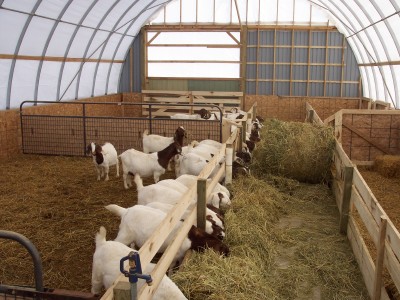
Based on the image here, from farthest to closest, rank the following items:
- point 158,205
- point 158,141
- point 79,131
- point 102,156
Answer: point 79,131, point 158,141, point 102,156, point 158,205

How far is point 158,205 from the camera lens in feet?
21.4

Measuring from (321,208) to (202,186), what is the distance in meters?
3.92

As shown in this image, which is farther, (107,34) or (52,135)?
(107,34)

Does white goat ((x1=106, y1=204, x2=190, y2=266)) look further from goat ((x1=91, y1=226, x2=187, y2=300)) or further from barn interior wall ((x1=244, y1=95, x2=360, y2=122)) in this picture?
barn interior wall ((x1=244, y1=95, x2=360, y2=122))

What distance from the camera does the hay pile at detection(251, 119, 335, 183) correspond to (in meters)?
10.6

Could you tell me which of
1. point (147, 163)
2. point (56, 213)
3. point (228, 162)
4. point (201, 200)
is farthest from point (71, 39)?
point (201, 200)

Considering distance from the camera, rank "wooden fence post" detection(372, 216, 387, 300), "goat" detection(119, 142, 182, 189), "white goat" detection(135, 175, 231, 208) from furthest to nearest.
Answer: "goat" detection(119, 142, 182, 189) → "white goat" detection(135, 175, 231, 208) → "wooden fence post" detection(372, 216, 387, 300)

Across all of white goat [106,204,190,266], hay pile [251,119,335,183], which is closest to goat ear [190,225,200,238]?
white goat [106,204,190,266]

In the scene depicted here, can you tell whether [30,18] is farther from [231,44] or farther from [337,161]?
[231,44]

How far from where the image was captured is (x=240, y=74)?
24781 mm

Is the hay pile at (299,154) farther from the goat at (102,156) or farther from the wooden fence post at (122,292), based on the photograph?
the wooden fence post at (122,292)

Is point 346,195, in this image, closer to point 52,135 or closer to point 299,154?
point 299,154

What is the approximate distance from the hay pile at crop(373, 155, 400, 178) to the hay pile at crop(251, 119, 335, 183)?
2364mm

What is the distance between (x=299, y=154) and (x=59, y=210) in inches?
223
